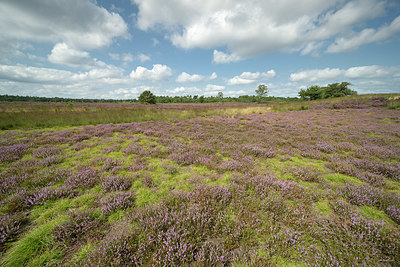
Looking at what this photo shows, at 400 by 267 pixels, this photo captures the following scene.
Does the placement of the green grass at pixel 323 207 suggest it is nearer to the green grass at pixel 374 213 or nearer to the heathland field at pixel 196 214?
the heathland field at pixel 196 214

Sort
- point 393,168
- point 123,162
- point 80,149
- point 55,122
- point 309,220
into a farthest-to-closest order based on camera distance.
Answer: point 55,122
point 80,149
point 123,162
point 393,168
point 309,220

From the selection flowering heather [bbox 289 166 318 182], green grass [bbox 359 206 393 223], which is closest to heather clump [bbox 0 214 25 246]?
flowering heather [bbox 289 166 318 182]

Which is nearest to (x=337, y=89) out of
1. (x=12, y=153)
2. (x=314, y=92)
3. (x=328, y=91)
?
(x=328, y=91)

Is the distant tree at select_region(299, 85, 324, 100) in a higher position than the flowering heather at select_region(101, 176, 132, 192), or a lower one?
higher

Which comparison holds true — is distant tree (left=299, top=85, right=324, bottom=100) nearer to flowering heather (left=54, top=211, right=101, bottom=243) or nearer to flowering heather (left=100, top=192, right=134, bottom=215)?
flowering heather (left=100, top=192, right=134, bottom=215)

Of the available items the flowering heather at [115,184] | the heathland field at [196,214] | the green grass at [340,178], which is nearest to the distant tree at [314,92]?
the heathland field at [196,214]

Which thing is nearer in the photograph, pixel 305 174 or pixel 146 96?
pixel 305 174

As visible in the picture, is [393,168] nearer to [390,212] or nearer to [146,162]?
[390,212]

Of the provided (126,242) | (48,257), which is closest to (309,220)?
(126,242)

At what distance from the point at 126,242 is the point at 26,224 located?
7.79ft

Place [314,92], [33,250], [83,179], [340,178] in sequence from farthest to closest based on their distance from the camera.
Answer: [314,92]
[340,178]
[83,179]
[33,250]

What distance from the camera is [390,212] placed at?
2.86 meters

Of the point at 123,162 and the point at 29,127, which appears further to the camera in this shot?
the point at 29,127

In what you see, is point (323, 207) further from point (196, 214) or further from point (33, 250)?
point (33, 250)
